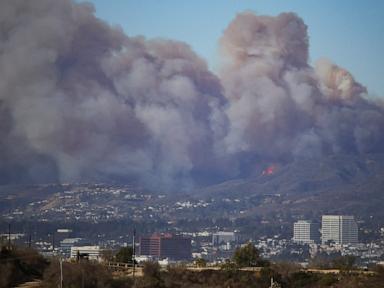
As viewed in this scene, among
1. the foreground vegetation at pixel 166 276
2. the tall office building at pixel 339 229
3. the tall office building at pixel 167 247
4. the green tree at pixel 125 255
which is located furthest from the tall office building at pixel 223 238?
the foreground vegetation at pixel 166 276

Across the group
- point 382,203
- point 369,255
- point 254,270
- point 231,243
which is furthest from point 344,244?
point 254,270

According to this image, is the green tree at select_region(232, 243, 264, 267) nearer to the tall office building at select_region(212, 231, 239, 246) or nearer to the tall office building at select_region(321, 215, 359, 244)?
the tall office building at select_region(212, 231, 239, 246)

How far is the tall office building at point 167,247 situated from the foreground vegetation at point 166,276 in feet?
141

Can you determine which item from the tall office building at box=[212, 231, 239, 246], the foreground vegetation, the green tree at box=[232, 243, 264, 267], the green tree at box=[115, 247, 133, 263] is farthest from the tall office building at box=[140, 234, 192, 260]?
the foreground vegetation

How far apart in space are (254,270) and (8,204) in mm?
105050

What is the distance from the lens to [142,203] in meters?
157

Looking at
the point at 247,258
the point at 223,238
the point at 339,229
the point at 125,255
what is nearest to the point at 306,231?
Result: the point at 339,229

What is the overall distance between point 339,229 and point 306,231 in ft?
14.2

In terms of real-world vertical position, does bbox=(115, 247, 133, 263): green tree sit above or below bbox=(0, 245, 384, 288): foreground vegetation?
above

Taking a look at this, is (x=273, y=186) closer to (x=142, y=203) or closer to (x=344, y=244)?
(x=142, y=203)

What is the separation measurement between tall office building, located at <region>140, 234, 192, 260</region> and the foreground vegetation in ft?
141

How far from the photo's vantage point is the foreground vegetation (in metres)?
42.1

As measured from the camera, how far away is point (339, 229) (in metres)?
123

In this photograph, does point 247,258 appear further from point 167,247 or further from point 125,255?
point 167,247
